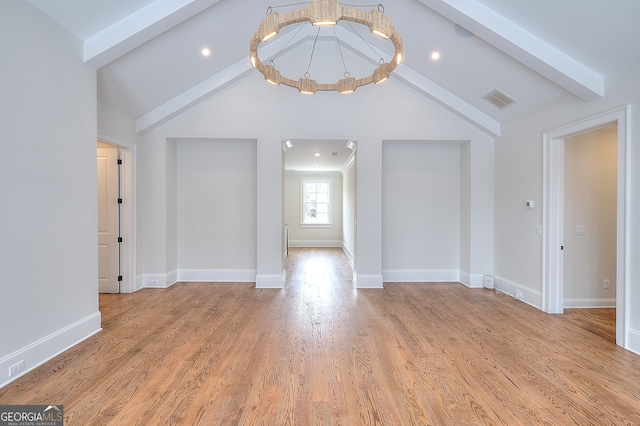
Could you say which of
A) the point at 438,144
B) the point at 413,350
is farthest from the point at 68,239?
the point at 438,144

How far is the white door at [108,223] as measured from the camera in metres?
4.57

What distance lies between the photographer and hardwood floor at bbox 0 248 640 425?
6.24 feet

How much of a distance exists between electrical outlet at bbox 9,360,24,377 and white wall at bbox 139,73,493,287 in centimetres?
259

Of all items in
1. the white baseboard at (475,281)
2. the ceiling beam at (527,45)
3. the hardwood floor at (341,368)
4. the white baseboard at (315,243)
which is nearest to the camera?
the hardwood floor at (341,368)

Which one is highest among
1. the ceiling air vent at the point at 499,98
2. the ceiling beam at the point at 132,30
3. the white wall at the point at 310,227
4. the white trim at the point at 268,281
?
the ceiling beam at the point at 132,30

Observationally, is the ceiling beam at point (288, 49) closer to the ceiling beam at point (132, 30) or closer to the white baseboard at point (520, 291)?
the ceiling beam at point (132, 30)

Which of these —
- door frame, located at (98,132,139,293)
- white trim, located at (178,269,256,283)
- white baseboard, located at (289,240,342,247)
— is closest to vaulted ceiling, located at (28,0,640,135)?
door frame, located at (98,132,139,293)

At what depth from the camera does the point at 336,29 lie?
14.9 feet

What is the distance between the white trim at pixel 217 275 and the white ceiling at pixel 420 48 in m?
2.52

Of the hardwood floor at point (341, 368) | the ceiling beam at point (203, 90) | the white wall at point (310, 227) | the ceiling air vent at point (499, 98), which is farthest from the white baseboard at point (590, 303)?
the white wall at point (310, 227)

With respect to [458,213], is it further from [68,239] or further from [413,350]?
[68,239]

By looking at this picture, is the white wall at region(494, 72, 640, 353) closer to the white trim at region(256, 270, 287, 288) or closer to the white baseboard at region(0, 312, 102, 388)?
the white trim at region(256, 270, 287, 288)

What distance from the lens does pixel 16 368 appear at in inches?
88.7

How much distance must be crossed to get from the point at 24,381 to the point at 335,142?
14.9 ft
